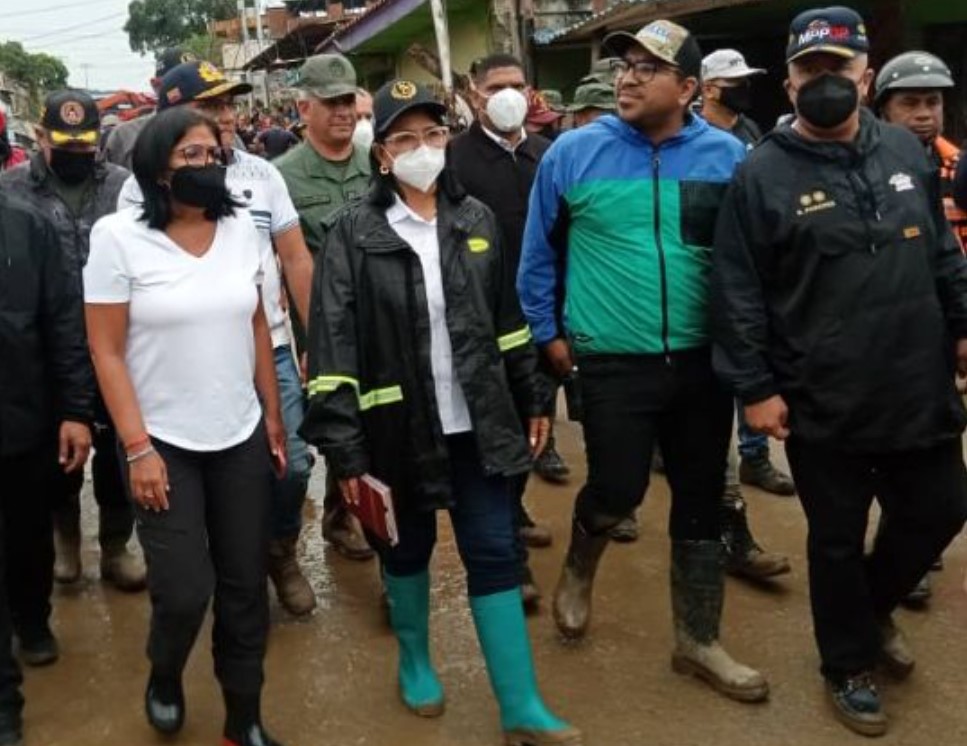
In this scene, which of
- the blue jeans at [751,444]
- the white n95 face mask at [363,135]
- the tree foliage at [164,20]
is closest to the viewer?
the white n95 face mask at [363,135]

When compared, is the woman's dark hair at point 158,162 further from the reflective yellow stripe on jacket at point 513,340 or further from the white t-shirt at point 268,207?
the reflective yellow stripe on jacket at point 513,340

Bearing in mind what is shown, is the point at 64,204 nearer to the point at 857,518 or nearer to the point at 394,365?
the point at 394,365

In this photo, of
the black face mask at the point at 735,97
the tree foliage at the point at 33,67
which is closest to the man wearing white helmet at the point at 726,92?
the black face mask at the point at 735,97

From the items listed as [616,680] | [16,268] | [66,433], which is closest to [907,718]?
[616,680]

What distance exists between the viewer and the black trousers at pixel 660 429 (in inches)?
141

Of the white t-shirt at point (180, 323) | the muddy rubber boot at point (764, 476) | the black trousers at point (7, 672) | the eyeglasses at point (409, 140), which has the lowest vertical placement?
the muddy rubber boot at point (764, 476)

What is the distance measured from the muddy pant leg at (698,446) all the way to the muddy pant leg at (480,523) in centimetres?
64

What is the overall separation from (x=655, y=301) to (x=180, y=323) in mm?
1435

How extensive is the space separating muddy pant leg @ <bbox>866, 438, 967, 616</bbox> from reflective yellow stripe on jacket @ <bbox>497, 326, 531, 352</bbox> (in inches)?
43.9

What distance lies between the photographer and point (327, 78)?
4.70 metres

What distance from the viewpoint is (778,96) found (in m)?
13.7

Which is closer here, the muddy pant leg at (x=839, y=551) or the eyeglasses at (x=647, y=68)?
the muddy pant leg at (x=839, y=551)

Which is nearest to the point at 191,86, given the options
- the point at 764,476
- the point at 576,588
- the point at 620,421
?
the point at 620,421

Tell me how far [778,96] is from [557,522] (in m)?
9.85
